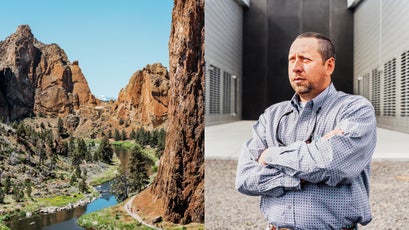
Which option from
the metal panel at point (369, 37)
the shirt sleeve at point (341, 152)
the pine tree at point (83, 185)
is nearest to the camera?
the shirt sleeve at point (341, 152)

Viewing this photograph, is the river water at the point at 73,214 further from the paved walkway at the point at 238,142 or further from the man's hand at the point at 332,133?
the man's hand at the point at 332,133

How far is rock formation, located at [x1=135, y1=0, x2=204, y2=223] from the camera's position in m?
4.39

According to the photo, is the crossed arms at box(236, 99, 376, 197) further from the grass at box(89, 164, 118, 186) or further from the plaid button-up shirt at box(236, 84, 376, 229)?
the grass at box(89, 164, 118, 186)

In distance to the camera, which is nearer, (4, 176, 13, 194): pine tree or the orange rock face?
the orange rock face

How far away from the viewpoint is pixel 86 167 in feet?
19.3

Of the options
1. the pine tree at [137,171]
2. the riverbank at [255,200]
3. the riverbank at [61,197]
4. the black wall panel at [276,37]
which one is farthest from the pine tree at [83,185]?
the black wall panel at [276,37]

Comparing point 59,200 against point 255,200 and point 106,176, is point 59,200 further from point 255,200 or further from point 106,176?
point 255,200

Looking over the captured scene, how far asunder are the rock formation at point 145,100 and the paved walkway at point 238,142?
1.98 m

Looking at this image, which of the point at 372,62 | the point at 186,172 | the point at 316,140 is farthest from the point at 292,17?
the point at 186,172

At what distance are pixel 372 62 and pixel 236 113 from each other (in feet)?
2.88

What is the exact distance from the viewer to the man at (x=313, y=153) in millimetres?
1432

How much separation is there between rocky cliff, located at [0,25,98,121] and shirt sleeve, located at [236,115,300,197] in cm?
395

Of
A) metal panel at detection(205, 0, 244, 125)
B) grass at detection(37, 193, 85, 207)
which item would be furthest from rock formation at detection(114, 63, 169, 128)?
metal panel at detection(205, 0, 244, 125)

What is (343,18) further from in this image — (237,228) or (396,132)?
(237,228)
